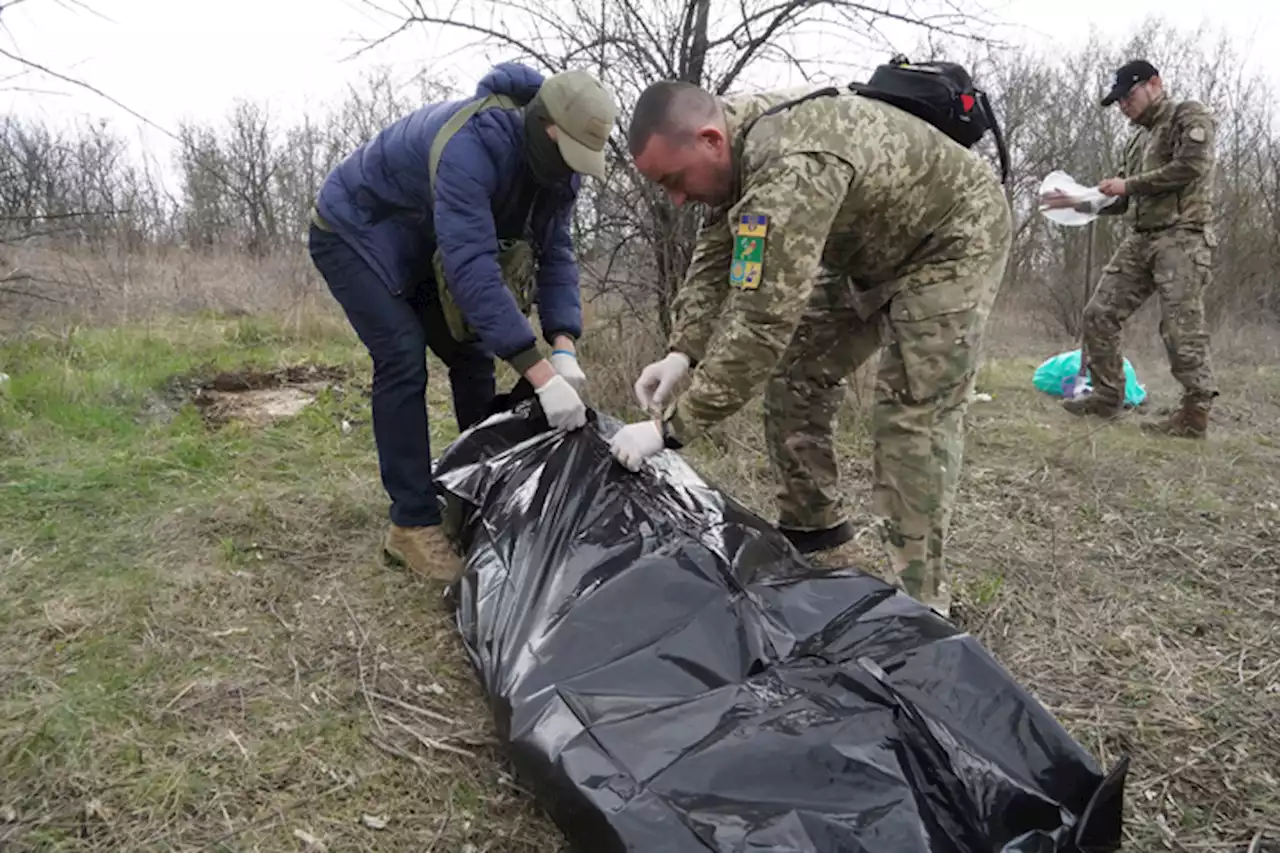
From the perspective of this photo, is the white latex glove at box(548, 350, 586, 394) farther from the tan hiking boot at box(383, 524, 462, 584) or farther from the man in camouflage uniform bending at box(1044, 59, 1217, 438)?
the man in camouflage uniform bending at box(1044, 59, 1217, 438)

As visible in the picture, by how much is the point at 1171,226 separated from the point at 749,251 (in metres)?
3.82

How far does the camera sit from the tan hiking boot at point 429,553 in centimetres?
244

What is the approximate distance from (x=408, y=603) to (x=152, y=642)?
0.64 metres

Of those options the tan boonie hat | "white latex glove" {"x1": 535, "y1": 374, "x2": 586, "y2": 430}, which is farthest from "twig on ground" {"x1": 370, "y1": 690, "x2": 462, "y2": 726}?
the tan boonie hat

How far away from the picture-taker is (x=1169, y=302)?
4469 millimetres

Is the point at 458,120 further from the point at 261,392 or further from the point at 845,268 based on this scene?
the point at 261,392

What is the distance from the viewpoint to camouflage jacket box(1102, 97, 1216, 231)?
14.3 ft

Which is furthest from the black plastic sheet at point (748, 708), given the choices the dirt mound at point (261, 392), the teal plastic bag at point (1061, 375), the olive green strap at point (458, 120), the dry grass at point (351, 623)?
the teal plastic bag at point (1061, 375)

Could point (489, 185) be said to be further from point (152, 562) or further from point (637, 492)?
point (152, 562)

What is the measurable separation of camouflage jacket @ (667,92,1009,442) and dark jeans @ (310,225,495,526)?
2.66ft

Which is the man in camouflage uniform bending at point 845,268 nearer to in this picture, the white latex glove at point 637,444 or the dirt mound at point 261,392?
the white latex glove at point 637,444

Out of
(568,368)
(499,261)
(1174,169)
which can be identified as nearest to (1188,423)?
(1174,169)

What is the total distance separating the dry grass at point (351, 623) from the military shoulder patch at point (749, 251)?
3.91ft

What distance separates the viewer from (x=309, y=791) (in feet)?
5.29
